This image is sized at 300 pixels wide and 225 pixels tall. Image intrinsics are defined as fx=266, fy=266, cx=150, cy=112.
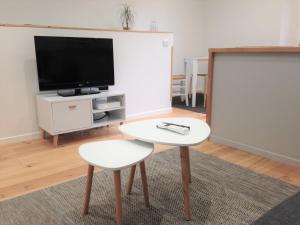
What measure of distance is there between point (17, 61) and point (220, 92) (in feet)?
7.59

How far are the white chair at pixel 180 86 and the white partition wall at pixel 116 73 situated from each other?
0.64 m

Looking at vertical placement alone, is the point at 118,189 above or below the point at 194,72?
below

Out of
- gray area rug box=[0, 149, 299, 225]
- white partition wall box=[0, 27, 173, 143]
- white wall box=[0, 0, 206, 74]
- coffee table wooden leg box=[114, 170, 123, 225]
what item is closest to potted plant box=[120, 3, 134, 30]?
white wall box=[0, 0, 206, 74]

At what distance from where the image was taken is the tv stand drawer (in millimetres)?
2926

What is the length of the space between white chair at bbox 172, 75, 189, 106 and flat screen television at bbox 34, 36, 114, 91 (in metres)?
1.92

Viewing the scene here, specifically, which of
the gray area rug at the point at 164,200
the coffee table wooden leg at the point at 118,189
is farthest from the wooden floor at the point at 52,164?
the coffee table wooden leg at the point at 118,189

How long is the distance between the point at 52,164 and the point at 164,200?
1.23 metres

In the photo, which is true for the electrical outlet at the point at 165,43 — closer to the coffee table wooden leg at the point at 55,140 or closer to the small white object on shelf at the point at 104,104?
the small white object on shelf at the point at 104,104

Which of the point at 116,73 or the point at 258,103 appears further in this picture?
the point at 116,73

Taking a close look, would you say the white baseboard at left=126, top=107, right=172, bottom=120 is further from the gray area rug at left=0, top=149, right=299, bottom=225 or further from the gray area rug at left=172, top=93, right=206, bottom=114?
the gray area rug at left=0, top=149, right=299, bottom=225

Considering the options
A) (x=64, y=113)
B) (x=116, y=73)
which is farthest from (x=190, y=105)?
(x=64, y=113)

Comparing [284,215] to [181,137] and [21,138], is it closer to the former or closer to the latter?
[181,137]

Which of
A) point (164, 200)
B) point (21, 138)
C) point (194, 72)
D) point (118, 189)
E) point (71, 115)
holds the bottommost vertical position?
point (164, 200)

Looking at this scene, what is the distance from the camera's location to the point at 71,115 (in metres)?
3.02
